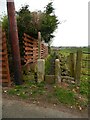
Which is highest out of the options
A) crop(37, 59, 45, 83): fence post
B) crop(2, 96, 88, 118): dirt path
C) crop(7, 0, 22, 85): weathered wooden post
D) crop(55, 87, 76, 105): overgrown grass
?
crop(7, 0, 22, 85): weathered wooden post

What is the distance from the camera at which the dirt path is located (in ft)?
19.2

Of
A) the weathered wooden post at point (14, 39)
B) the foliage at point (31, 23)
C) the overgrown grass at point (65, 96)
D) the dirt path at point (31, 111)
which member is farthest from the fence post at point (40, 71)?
the foliage at point (31, 23)

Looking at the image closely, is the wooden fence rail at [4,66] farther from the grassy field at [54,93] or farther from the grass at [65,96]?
the grass at [65,96]

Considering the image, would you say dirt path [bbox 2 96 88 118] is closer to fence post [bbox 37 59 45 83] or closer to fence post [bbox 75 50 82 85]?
fence post [bbox 37 59 45 83]

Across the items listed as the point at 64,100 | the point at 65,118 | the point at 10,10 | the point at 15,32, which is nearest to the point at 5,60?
the point at 15,32

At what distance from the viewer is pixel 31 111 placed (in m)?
6.04

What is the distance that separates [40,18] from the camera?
1198 centimetres

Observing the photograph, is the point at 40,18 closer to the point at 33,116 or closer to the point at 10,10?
the point at 10,10

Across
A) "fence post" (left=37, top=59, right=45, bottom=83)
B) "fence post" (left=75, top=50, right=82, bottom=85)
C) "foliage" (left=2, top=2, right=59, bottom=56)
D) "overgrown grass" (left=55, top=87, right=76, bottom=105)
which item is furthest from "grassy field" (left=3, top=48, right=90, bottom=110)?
"foliage" (left=2, top=2, right=59, bottom=56)

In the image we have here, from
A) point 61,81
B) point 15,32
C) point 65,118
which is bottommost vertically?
point 65,118

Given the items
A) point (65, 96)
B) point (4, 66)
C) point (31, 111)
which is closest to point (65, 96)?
point (65, 96)

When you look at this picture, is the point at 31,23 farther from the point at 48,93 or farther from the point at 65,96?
the point at 65,96

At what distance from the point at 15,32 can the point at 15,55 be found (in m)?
0.73

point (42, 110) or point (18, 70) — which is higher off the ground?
point (18, 70)
